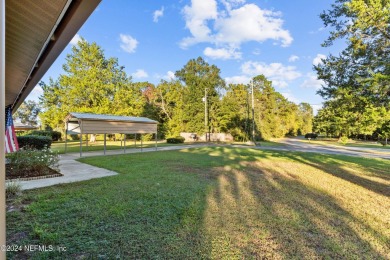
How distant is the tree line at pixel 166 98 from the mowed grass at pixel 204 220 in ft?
57.8

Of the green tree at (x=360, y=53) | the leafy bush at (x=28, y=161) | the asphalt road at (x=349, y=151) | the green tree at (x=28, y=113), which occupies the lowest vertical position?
the asphalt road at (x=349, y=151)

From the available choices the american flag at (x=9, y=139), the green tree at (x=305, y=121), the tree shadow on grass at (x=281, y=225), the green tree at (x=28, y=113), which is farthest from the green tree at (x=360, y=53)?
the green tree at (x=28, y=113)

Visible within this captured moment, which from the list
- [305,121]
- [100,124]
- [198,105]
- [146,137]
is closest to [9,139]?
[100,124]

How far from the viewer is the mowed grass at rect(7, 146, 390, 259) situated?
2449 millimetres

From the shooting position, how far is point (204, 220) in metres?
3.29

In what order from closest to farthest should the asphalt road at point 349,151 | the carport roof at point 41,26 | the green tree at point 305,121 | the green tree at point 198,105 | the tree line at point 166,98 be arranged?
the carport roof at point 41,26
the asphalt road at point 349,151
the tree line at point 166,98
the green tree at point 198,105
the green tree at point 305,121

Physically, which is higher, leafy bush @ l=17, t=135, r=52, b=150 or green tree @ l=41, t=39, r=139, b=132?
green tree @ l=41, t=39, r=139, b=132

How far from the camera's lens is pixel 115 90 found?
24266 mm

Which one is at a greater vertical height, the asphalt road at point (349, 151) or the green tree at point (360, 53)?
the green tree at point (360, 53)

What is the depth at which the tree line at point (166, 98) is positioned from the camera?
2209 centimetres

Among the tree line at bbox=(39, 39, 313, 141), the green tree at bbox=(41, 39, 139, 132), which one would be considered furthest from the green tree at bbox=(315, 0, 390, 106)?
the green tree at bbox=(41, 39, 139, 132)

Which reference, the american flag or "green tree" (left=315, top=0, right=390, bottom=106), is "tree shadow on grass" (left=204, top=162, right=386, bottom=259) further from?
the american flag

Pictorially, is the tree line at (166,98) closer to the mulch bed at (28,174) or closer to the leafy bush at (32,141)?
the leafy bush at (32,141)

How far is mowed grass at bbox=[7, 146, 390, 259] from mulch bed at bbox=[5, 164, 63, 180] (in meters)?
1.48
